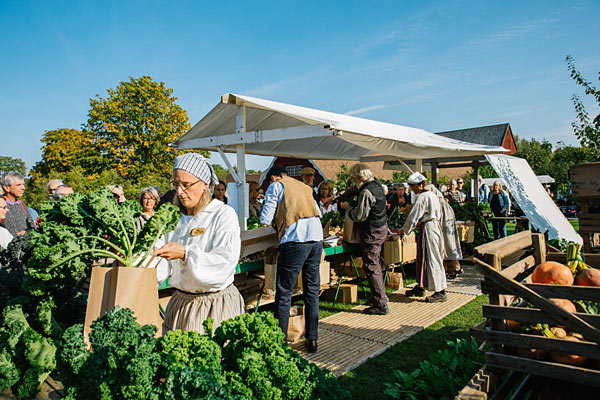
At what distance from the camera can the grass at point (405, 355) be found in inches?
128

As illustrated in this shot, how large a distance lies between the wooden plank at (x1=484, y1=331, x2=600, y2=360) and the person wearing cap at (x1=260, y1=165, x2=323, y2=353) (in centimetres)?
191

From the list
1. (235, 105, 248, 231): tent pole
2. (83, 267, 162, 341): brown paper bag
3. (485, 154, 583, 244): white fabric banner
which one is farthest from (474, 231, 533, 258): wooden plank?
(235, 105, 248, 231): tent pole

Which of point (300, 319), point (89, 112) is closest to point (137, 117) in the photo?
point (89, 112)

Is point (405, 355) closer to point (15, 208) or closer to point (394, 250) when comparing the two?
point (394, 250)

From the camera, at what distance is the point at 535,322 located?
2.08 m

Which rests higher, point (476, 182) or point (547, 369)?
point (476, 182)

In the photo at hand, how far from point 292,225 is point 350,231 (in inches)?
80.4

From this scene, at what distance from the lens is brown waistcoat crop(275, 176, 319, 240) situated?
3801mm

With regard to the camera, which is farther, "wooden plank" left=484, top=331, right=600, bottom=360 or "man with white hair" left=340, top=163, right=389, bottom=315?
"man with white hair" left=340, top=163, right=389, bottom=315

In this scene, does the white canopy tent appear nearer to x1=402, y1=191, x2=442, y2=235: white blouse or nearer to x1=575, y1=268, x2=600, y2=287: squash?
A: x1=402, y1=191, x2=442, y2=235: white blouse

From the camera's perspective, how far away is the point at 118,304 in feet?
5.38

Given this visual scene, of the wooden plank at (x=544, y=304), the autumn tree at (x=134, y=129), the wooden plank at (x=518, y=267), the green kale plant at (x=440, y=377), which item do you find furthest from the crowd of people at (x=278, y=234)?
the autumn tree at (x=134, y=129)

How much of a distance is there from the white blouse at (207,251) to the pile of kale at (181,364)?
1.53 ft

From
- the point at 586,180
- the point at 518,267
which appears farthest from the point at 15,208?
the point at 586,180
